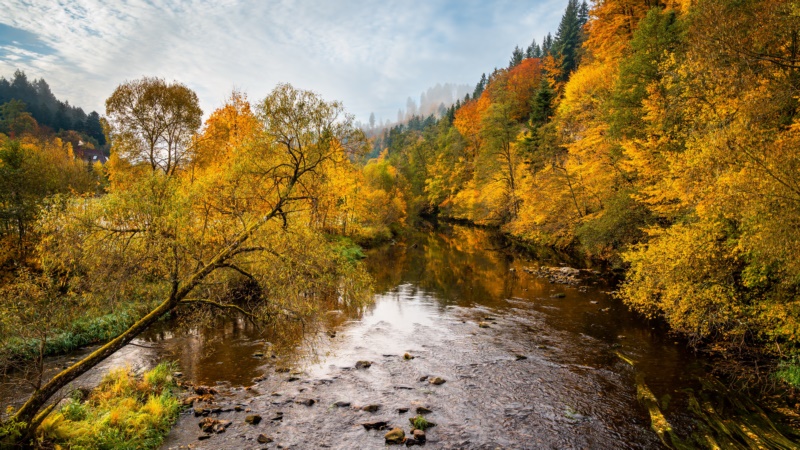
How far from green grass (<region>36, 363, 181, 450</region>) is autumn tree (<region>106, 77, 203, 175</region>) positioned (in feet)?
63.2

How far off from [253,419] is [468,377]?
700cm

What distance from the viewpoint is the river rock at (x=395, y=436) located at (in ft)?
30.6

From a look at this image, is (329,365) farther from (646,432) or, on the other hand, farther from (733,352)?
(733,352)

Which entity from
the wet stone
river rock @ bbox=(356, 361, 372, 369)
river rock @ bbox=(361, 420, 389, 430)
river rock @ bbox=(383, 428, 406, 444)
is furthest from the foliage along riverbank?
river rock @ bbox=(356, 361, 372, 369)

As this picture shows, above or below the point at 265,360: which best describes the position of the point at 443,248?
above

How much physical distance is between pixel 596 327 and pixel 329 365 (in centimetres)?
1227

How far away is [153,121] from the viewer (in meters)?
27.4

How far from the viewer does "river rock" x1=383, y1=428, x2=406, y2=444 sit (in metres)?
9.34

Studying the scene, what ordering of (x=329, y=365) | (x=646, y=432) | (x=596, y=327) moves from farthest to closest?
(x=596, y=327) → (x=329, y=365) → (x=646, y=432)

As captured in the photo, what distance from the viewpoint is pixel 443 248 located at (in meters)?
43.3

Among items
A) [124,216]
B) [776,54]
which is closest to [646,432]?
[776,54]

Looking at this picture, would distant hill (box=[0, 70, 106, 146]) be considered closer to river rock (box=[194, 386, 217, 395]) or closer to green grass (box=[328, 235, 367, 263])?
green grass (box=[328, 235, 367, 263])

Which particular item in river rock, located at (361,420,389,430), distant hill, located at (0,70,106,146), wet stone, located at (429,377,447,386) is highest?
distant hill, located at (0,70,106,146)

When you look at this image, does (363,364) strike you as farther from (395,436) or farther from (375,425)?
(395,436)
